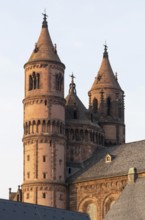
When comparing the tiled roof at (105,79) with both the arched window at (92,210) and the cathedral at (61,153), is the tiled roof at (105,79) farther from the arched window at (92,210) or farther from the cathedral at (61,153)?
the arched window at (92,210)

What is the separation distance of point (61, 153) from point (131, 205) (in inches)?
976

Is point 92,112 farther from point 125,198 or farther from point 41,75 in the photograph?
point 125,198

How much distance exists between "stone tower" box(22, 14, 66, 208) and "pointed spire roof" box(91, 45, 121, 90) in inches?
553

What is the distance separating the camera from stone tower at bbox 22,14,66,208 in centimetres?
11750

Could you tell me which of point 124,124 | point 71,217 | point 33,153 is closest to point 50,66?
point 33,153

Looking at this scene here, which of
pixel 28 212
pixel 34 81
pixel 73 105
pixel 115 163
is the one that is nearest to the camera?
pixel 28 212

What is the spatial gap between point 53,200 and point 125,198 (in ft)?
65.5

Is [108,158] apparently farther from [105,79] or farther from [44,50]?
[105,79]

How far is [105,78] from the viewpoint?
137 meters

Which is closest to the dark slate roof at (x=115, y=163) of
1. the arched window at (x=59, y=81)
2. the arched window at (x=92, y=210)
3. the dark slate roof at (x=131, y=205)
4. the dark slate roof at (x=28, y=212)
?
the arched window at (x=92, y=210)

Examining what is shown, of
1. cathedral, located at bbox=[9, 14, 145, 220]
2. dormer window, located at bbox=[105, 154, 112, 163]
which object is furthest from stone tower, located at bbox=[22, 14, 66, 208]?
dormer window, located at bbox=[105, 154, 112, 163]

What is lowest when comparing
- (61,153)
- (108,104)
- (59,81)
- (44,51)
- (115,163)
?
(115,163)

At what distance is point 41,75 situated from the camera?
397 ft

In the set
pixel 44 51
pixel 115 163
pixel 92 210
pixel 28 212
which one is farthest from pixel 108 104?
pixel 28 212
